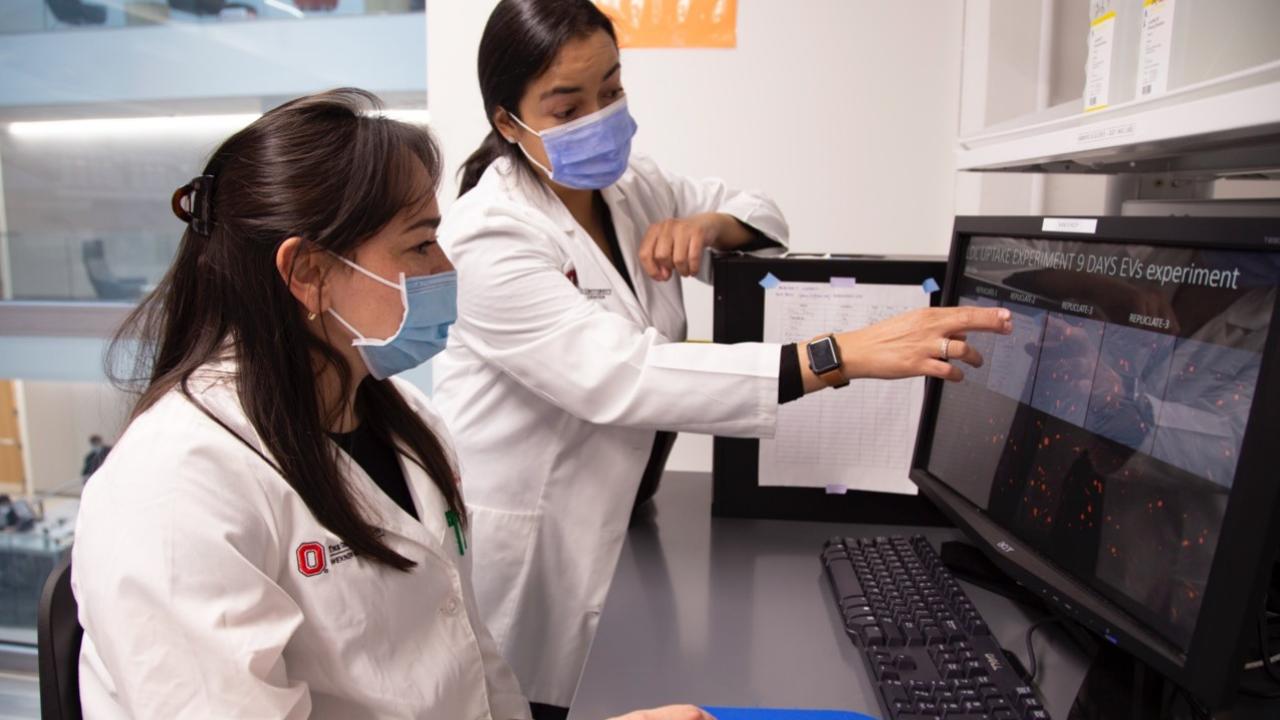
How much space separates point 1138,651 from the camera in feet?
2.26

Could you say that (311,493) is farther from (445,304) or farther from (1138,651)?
(1138,651)

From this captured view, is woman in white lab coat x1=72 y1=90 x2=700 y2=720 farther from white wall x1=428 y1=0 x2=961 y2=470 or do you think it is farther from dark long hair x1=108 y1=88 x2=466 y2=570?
white wall x1=428 y1=0 x2=961 y2=470

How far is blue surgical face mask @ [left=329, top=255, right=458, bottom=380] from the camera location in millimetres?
925

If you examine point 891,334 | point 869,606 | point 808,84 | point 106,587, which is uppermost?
point 808,84

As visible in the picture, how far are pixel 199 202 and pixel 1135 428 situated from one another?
34.7 inches

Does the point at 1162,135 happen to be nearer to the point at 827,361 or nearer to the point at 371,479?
the point at 827,361

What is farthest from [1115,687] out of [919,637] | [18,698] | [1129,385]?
[18,698]

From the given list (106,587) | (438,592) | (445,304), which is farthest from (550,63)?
(106,587)

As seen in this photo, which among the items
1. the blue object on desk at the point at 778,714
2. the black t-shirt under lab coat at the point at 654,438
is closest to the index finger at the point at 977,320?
the blue object on desk at the point at 778,714

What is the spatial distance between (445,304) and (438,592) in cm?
31

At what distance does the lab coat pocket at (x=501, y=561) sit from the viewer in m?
1.35

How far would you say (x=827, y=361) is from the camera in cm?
102

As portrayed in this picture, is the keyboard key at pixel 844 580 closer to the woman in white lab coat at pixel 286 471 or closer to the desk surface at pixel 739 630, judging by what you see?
the desk surface at pixel 739 630

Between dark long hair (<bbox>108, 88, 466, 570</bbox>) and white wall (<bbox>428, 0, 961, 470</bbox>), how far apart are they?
1.20 m
